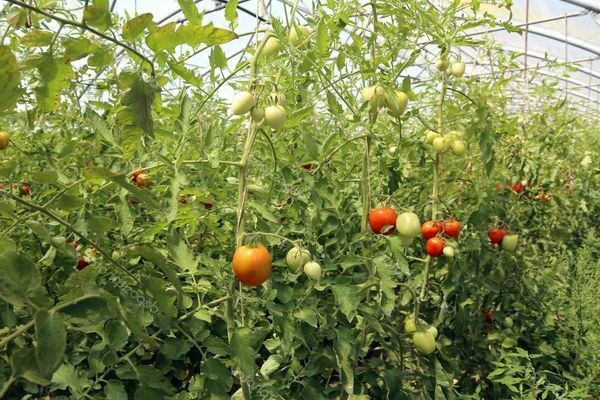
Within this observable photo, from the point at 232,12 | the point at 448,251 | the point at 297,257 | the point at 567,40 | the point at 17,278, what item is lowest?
the point at 448,251

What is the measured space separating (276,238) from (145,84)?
0.58m

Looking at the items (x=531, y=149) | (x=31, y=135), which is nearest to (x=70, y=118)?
(x=31, y=135)

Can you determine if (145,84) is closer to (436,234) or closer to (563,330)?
(436,234)

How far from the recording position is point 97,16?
25.8 inches

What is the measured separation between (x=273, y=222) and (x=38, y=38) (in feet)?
2.11

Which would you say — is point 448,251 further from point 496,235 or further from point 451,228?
point 496,235

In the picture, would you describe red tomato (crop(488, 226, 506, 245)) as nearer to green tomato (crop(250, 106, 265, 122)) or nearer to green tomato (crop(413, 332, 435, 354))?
green tomato (crop(413, 332, 435, 354))

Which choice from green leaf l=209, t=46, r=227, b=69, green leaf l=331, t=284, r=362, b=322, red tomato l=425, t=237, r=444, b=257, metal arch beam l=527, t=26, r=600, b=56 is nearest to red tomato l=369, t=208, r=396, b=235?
green leaf l=331, t=284, r=362, b=322

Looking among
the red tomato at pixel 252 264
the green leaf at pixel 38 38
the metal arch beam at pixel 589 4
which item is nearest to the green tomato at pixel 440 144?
the red tomato at pixel 252 264

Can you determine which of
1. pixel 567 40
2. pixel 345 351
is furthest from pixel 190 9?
pixel 567 40

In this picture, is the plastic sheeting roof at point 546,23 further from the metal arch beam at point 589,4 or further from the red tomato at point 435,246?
the red tomato at point 435,246

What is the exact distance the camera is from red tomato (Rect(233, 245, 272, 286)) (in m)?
1.02

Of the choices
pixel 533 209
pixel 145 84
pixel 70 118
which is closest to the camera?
pixel 145 84

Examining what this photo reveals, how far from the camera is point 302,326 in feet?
4.53
